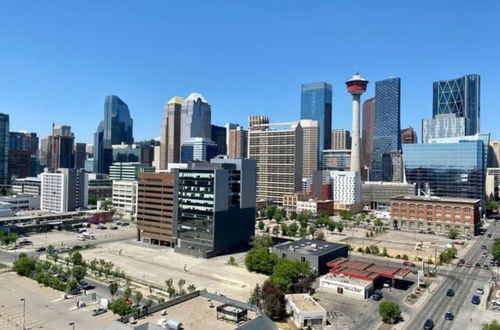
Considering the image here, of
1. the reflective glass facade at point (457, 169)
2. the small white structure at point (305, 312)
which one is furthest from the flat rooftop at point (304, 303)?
the reflective glass facade at point (457, 169)

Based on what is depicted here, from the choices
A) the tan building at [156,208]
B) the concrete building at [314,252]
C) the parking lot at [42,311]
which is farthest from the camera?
the tan building at [156,208]

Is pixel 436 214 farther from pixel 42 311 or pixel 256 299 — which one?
pixel 42 311

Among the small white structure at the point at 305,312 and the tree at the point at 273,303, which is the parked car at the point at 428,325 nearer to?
the small white structure at the point at 305,312

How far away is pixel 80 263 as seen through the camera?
3479 inches

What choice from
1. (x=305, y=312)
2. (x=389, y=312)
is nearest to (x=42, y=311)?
(x=305, y=312)

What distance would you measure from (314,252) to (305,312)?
31391 millimetres

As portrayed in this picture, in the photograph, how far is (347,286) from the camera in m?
Answer: 74.0

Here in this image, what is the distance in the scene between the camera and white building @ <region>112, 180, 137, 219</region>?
189 meters

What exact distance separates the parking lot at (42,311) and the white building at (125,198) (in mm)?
110018

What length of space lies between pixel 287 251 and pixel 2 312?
55.7m

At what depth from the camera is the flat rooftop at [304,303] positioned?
6022 centimetres

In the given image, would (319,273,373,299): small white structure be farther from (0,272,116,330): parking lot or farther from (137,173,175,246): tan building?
(137,173,175,246): tan building

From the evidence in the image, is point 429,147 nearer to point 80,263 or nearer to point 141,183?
point 141,183

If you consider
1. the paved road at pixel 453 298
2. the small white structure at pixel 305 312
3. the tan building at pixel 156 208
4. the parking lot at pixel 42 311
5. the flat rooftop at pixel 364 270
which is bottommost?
the parking lot at pixel 42 311
